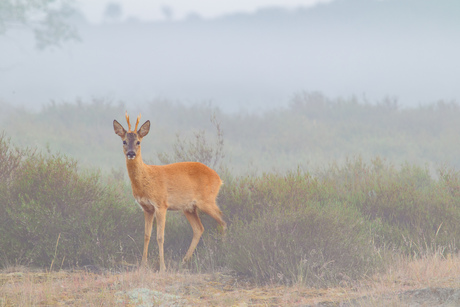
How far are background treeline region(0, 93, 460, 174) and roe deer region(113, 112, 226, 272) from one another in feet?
59.5

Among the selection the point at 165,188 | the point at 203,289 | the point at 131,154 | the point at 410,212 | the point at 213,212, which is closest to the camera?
the point at 203,289

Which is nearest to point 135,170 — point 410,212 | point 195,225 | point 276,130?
point 195,225

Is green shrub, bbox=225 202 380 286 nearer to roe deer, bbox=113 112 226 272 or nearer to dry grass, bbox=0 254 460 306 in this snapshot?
dry grass, bbox=0 254 460 306

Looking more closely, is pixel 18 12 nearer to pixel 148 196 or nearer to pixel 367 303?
pixel 148 196

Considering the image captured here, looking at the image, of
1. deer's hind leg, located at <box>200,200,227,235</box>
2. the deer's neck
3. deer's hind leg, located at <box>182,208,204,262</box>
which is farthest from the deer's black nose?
deer's hind leg, located at <box>182,208,204,262</box>

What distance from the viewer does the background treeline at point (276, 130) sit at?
2941 centimetres

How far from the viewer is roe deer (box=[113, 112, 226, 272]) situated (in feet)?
22.7

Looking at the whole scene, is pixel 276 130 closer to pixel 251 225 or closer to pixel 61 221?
pixel 251 225

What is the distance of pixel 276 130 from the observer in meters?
35.3

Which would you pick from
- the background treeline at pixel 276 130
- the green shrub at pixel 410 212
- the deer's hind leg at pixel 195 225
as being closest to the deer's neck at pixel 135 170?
the deer's hind leg at pixel 195 225

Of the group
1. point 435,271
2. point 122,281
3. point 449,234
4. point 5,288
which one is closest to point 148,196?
point 122,281

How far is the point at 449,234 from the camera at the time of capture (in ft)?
29.1

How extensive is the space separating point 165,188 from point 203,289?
1.65m

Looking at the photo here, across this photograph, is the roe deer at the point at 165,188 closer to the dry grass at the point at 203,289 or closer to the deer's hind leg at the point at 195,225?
the deer's hind leg at the point at 195,225
